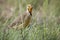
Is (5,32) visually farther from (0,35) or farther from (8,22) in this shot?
(8,22)


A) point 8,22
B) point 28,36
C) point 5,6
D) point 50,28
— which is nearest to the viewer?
point 28,36

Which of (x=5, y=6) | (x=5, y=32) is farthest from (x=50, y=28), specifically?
(x=5, y=6)

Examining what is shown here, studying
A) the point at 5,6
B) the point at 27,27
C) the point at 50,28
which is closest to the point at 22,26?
the point at 27,27

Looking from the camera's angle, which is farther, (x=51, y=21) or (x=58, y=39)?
(x=51, y=21)

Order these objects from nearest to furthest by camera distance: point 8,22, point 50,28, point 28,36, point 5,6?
point 28,36, point 50,28, point 8,22, point 5,6

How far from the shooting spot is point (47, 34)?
6.03 meters

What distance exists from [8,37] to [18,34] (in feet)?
0.56

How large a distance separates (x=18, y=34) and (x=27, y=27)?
0.75 m

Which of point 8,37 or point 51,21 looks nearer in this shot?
point 8,37

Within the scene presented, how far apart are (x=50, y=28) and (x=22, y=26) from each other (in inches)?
22.6

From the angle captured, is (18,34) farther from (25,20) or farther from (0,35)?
(25,20)

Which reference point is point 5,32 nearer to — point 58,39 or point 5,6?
point 58,39

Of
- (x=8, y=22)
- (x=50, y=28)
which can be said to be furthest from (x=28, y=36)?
(x=8, y=22)

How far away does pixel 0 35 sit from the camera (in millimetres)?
6051
